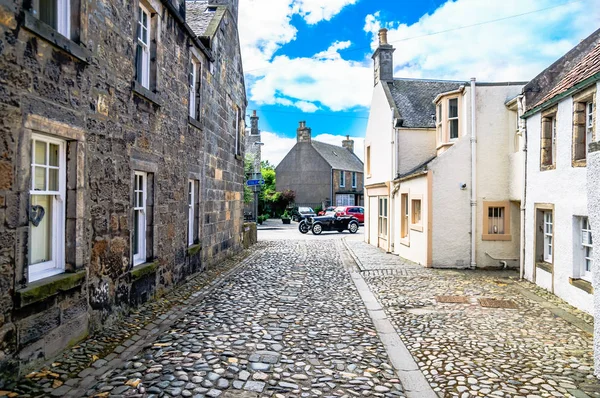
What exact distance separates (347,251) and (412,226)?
13.9ft

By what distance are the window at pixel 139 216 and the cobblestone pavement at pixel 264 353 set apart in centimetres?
143

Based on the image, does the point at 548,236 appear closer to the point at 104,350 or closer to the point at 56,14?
the point at 104,350

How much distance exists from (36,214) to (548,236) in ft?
34.1

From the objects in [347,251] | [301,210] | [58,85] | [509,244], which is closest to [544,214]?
[509,244]

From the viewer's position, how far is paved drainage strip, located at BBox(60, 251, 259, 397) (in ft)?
14.1

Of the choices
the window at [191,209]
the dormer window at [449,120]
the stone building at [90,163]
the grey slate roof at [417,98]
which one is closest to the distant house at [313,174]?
the grey slate roof at [417,98]

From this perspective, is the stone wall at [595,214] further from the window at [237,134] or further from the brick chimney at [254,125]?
the brick chimney at [254,125]

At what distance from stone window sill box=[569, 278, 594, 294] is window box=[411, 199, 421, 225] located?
5962 mm

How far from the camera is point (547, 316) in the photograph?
24.3ft

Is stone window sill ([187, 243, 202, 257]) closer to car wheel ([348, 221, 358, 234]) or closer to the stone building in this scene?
the stone building

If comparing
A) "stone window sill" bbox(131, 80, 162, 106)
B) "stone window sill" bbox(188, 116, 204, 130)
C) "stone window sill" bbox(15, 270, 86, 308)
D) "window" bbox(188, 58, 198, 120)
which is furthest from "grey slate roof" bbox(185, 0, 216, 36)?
"stone window sill" bbox(15, 270, 86, 308)

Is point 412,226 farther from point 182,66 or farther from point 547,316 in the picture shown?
point 182,66

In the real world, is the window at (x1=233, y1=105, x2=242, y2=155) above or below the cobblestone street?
above

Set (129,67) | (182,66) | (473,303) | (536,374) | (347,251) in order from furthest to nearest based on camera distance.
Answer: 1. (347,251)
2. (182,66)
3. (473,303)
4. (129,67)
5. (536,374)
